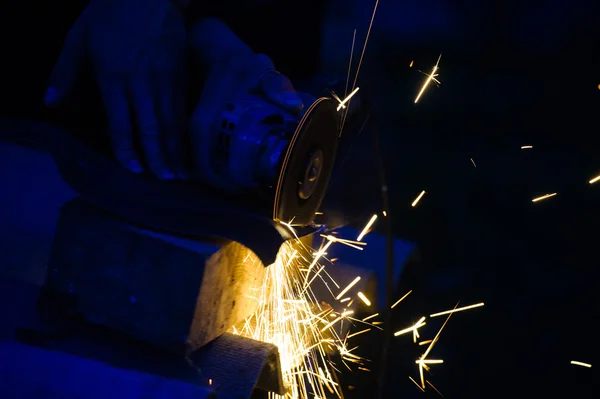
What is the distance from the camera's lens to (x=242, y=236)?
1.29m

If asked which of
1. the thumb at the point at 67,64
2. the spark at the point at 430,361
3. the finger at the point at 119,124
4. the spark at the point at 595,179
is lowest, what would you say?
the spark at the point at 430,361

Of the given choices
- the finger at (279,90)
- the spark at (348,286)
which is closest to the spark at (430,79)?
the spark at (348,286)

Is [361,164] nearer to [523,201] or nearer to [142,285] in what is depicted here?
[523,201]

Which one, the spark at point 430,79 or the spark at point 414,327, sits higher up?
the spark at point 430,79

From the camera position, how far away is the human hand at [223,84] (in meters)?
1.45

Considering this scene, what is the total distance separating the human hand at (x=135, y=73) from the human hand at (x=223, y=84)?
0.33ft

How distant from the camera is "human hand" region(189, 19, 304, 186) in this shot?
4.77ft

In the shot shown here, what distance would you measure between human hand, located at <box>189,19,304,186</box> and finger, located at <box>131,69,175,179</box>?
4.7 inches

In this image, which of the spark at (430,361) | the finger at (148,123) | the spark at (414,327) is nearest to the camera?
the finger at (148,123)

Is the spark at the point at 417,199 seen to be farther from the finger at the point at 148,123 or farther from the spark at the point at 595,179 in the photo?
the finger at the point at 148,123

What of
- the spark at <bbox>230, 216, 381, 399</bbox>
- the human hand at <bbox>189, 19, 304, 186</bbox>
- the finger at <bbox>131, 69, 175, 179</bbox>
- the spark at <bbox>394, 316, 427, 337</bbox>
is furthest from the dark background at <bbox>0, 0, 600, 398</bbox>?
the finger at <bbox>131, 69, 175, 179</bbox>

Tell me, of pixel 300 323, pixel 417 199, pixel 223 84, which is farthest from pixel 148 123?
pixel 417 199

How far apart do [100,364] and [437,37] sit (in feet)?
9.90

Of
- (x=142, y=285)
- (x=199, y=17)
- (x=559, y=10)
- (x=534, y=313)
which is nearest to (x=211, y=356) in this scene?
(x=142, y=285)
